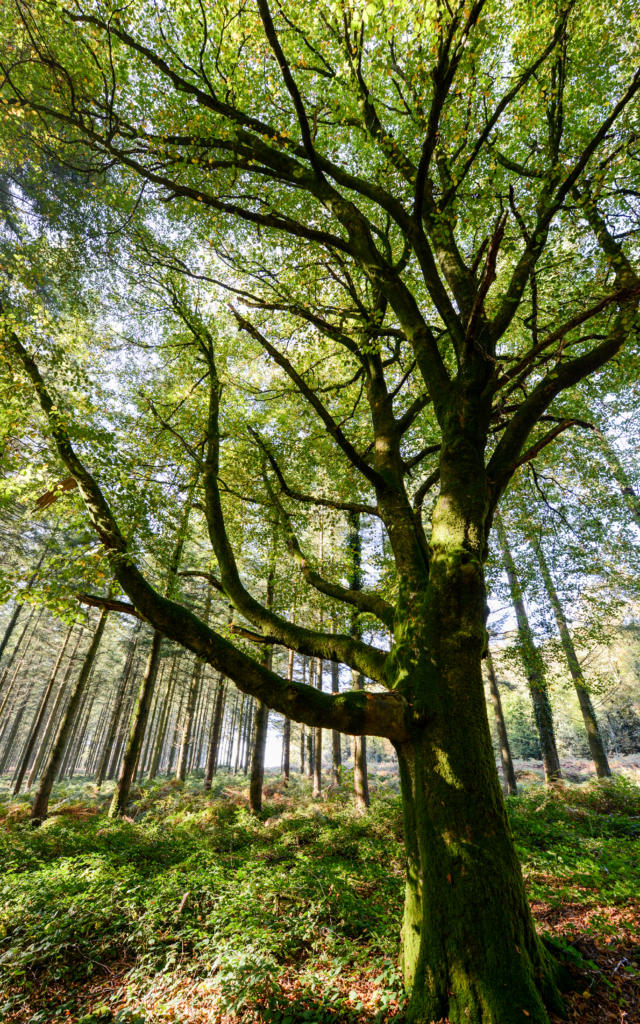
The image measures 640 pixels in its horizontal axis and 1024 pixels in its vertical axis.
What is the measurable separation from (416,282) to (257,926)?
8.99 metres

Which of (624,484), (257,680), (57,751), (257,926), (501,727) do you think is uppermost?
(624,484)

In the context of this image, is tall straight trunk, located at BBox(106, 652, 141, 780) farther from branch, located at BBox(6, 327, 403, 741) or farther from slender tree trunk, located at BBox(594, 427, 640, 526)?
slender tree trunk, located at BBox(594, 427, 640, 526)

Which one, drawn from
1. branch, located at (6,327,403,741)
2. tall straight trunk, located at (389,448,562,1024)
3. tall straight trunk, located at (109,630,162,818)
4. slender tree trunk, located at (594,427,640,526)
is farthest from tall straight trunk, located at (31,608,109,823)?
slender tree trunk, located at (594,427,640,526)

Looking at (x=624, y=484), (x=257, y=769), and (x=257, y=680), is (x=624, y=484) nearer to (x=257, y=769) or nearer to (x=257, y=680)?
(x=257, y=680)

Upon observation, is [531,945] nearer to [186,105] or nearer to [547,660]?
[186,105]

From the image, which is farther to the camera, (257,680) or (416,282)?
(416,282)

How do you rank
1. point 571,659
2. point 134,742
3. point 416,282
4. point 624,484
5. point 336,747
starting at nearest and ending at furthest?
point 416,282, point 134,742, point 571,659, point 624,484, point 336,747

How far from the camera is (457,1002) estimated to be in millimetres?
2666

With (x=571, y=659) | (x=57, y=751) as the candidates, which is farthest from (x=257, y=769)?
(x=571, y=659)

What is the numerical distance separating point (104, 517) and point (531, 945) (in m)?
4.85

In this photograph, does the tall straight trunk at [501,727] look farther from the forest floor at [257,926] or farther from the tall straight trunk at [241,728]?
the tall straight trunk at [241,728]

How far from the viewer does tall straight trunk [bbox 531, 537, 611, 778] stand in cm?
1273

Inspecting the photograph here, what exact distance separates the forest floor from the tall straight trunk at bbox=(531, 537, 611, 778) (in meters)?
4.23

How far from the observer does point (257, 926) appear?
473cm
